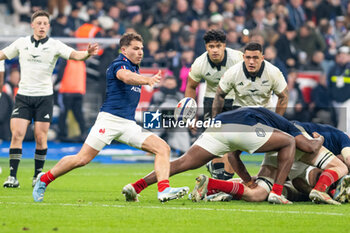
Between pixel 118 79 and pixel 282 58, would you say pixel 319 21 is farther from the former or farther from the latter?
pixel 118 79

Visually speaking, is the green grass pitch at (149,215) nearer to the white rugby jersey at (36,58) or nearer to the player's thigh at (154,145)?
the player's thigh at (154,145)

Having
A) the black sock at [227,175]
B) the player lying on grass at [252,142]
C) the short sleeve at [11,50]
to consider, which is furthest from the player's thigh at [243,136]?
the short sleeve at [11,50]

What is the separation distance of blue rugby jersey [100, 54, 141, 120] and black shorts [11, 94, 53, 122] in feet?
9.19

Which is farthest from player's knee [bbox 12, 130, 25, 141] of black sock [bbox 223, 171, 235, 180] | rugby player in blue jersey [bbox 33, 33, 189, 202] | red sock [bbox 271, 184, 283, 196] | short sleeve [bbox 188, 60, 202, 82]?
red sock [bbox 271, 184, 283, 196]

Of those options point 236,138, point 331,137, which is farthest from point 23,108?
point 331,137

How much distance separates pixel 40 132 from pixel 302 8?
14447 mm

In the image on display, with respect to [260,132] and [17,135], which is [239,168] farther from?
[17,135]

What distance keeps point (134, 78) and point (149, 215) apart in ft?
5.82

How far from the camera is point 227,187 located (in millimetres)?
9625

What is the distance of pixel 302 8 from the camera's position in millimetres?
24781

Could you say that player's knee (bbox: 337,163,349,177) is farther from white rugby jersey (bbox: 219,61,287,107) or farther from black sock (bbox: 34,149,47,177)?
black sock (bbox: 34,149,47,177)

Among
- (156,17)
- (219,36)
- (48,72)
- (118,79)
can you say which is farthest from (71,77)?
(118,79)

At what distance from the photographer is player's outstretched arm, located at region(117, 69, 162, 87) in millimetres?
8828

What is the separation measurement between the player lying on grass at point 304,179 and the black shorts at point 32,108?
354 cm
